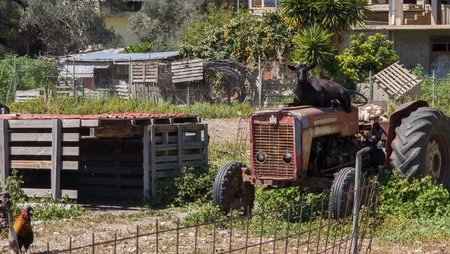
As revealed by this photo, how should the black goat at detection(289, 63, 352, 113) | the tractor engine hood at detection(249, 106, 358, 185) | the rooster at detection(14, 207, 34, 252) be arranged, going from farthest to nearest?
the black goat at detection(289, 63, 352, 113) < the tractor engine hood at detection(249, 106, 358, 185) < the rooster at detection(14, 207, 34, 252)

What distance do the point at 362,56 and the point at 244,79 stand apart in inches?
159

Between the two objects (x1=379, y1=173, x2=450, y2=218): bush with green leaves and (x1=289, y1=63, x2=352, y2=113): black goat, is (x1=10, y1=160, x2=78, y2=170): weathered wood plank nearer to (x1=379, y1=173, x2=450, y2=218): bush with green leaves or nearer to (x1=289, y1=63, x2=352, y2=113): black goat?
(x1=289, y1=63, x2=352, y2=113): black goat

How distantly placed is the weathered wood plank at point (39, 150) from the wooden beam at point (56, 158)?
12cm

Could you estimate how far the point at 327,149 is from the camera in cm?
1447

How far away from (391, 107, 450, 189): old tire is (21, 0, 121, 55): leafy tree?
126 ft

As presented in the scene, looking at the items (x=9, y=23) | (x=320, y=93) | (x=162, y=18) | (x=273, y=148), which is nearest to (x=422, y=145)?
(x=320, y=93)

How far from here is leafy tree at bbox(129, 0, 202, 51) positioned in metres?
52.6

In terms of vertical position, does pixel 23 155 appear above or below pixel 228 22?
below

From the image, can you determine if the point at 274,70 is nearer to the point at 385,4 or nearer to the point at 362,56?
the point at 362,56

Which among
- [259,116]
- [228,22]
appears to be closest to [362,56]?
[228,22]

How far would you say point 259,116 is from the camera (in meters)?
13.9

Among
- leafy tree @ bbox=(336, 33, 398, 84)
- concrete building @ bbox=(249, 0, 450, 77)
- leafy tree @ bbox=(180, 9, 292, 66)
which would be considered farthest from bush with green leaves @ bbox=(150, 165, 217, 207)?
concrete building @ bbox=(249, 0, 450, 77)

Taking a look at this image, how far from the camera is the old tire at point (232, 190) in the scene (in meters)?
14.2

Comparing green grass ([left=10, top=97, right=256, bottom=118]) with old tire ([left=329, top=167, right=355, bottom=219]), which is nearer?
old tire ([left=329, top=167, right=355, bottom=219])
